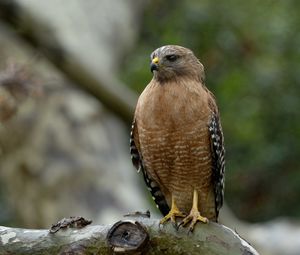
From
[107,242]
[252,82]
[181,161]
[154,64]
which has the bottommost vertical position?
[107,242]

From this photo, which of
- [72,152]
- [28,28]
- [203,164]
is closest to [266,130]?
[72,152]

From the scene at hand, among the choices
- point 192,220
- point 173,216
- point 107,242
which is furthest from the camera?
point 173,216

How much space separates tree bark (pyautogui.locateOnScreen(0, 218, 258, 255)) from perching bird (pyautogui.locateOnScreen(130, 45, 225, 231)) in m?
0.64

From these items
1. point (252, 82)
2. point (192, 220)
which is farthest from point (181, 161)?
point (252, 82)

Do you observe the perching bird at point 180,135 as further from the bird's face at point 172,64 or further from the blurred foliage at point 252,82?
the blurred foliage at point 252,82

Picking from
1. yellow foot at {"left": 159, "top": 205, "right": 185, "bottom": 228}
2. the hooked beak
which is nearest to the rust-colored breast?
the hooked beak

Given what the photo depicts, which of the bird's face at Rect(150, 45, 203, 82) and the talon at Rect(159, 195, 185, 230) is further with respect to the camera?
the bird's face at Rect(150, 45, 203, 82)

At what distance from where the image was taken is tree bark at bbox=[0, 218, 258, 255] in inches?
200

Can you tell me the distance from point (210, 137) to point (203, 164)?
245 millimetres

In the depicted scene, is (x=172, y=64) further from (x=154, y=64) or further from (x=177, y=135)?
(x=177, y=135)

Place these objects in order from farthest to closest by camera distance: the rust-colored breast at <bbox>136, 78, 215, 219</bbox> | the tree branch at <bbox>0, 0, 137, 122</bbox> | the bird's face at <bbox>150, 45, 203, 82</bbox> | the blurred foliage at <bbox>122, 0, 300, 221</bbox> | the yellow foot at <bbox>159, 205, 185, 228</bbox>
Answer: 1. the blurred foliage at <bbox>122, 0, 300, 221</bbox>
2. the tree branch at <bbox>0, 0, 137, 122</bbox>
3. the bird's face at <bbox>150, 45, 203, 82</bbox>
4. the rust-colored breast at <bbox>136, 78, 215, 219</bbox>
5. the yellow foot at <bbox>159, 205, 185, 228</bbox>

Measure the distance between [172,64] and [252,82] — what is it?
10067 millimetres

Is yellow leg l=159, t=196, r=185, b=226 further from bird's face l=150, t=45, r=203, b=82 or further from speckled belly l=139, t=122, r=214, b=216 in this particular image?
bird's face l=150, t=45, r=203, b=82

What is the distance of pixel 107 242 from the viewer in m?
5.07
